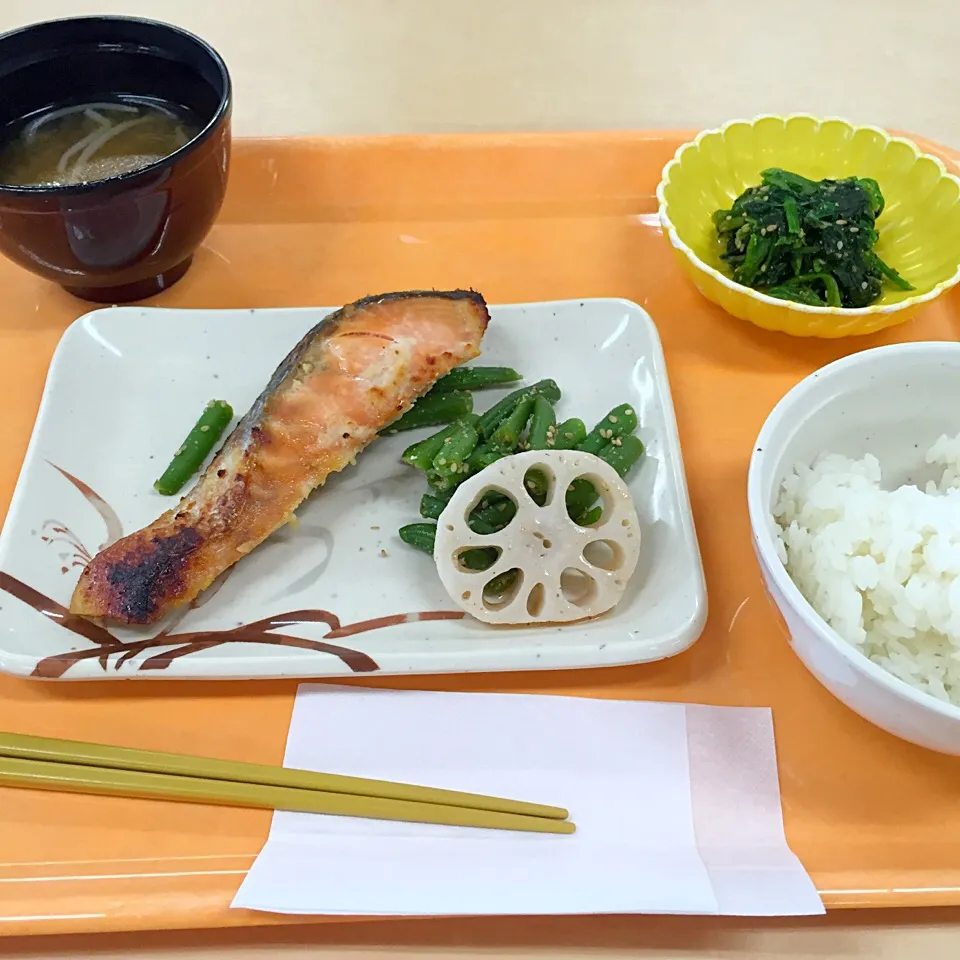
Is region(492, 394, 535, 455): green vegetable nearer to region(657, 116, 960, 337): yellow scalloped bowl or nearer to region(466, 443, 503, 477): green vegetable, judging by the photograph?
region(466, 443, 503, 477): green vegetable

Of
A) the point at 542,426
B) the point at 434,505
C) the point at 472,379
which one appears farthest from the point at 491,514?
the point at 472,379

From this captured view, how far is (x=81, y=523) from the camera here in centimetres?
156

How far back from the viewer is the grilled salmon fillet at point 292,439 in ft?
4.68

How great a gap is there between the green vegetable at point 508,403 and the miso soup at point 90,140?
0.87 metres

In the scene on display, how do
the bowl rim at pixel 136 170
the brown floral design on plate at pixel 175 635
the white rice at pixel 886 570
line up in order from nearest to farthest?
the white rice at pixel 886 570 → the brown floral design on plate at pixel 175 635 → the bowl rim at pixel 136 170

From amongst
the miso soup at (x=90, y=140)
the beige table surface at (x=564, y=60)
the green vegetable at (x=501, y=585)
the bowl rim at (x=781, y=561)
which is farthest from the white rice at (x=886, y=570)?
the beige table surface at (x=564, y=60)

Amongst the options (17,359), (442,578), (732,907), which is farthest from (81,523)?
(732,907)

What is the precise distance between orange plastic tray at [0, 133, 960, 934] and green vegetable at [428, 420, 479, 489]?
339 mm

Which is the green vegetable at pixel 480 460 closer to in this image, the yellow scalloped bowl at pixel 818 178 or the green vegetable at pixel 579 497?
the green vegetable at pixel 579 497

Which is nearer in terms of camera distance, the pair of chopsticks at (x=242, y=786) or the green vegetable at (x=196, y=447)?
the pair of chopsticks at (x=242, y=786)

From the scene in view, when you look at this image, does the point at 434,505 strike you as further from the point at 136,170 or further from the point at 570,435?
the point at 136,170

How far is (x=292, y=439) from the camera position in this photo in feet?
5.16

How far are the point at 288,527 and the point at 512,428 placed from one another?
44 centimetres

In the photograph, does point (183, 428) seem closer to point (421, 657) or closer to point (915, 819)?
point (421, 657)
